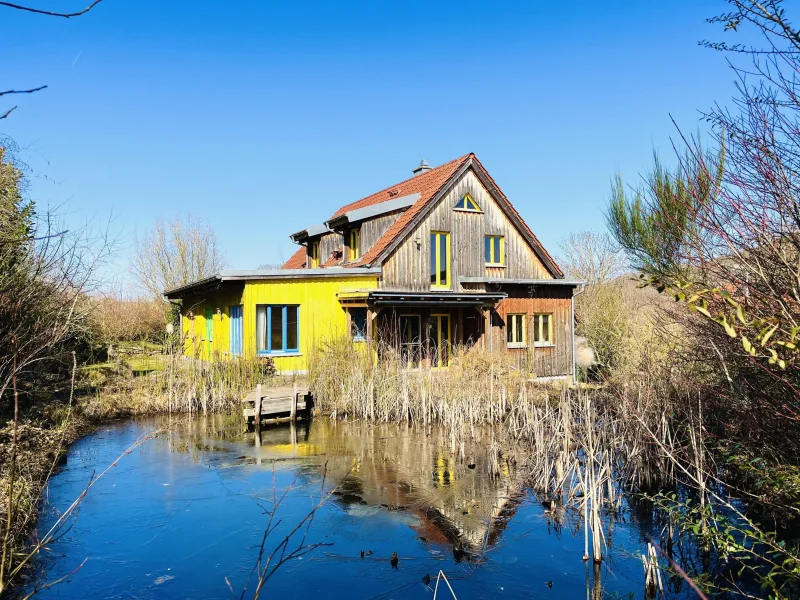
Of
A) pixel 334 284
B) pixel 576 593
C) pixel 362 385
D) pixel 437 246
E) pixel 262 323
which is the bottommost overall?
pixel 576 593

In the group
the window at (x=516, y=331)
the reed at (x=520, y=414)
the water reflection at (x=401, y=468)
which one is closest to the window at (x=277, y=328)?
the reed at (x=520, y=414)

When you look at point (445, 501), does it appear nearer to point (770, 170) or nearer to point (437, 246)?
point (770, 170)

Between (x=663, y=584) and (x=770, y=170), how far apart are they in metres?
4.07

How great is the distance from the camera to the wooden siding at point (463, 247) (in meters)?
19.2

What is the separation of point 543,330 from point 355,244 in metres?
7.30

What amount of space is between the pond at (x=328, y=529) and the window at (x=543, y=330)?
10447 mm

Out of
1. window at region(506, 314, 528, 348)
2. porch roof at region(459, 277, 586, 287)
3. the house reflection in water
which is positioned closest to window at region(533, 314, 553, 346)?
window at region(506, 314, 528, 348)

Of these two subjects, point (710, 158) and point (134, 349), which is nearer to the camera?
point (710, 158)

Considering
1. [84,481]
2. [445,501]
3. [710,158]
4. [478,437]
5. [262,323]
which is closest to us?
[710,158]

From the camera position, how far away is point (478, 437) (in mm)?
11555

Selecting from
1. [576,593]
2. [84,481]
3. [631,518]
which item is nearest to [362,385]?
[84,481]

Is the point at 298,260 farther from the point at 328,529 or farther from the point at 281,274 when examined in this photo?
the point at 328,529

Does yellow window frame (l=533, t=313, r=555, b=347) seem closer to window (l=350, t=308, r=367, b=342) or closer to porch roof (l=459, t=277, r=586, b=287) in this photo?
porch roof (l=459, t=277, r=586, b=287)

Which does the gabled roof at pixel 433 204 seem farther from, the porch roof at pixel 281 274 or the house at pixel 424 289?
the porch roof at pixel 281 274
